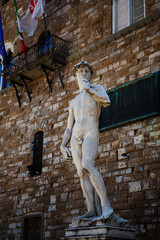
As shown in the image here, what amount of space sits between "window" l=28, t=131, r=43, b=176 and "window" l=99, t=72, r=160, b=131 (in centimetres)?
279

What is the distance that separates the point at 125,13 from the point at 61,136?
13.4ft

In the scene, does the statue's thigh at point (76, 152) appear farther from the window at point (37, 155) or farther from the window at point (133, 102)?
the window at point (37, 155)

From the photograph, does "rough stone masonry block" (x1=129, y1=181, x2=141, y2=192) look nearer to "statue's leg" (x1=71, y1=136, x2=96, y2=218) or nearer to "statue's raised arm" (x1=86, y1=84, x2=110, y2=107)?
"statue's leg" (x1=71, y1=136, x2=96, y2=218)

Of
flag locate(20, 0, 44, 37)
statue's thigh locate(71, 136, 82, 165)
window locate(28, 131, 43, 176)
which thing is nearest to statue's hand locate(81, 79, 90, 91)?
statue's thigh locate(71, 136, 82, 165)

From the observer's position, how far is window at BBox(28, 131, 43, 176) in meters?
11.5

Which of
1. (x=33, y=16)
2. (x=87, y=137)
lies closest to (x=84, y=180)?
(x=87, y=137)

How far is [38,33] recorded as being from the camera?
1335 cm

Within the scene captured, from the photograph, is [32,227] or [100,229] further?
[32,227]

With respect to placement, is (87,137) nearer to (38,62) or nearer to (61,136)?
→ (61,136)

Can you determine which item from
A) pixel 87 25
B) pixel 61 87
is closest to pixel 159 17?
pixel 87 25

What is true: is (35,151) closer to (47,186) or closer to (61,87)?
(47,186)

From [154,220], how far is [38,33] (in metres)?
8.26

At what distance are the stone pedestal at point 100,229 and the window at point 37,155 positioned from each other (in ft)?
Result: 19.9

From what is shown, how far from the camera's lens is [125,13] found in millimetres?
10680
